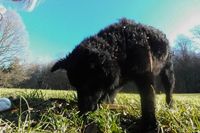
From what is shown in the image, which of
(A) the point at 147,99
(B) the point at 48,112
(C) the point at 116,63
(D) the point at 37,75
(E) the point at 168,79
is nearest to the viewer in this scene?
(B) the point at 48,112

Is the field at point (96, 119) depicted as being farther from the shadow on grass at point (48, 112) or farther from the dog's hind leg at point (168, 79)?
the dog's hind leg at point (168, 79)

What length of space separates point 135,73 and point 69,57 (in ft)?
4.11

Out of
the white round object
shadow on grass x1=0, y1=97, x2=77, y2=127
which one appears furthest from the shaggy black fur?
the white round object

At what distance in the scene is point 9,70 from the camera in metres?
48.9

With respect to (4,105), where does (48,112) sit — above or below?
below

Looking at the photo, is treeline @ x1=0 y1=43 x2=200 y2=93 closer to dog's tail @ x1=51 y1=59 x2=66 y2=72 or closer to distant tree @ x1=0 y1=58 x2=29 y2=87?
distant tree @ x1=0 y1=58 x2=29 y2=87

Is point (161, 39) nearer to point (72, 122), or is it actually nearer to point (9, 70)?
point (72, 122)

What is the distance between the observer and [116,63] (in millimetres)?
6340

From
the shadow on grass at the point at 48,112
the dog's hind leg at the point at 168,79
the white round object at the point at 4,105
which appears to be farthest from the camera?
the dog's hind leg at the point at 168,79

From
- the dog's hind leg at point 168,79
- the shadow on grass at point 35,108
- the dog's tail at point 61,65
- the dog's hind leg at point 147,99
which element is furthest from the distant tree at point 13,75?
the dog's hind leg at point 147,99

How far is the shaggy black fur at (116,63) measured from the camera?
19.7 feet

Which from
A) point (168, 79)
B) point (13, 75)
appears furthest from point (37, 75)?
point (168, 79)

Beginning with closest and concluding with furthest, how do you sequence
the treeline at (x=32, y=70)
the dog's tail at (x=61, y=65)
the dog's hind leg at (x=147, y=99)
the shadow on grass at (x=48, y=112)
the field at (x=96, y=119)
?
the field at (x=96, y=119), the shadow on grass at (x=48, y=112), the dog's hind leg at (x=147, y=99), the dog's tail at (x=61, y=65), the treeline at (x=32, y=70)

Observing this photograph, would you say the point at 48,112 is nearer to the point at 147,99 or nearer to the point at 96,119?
the point at 96,119
